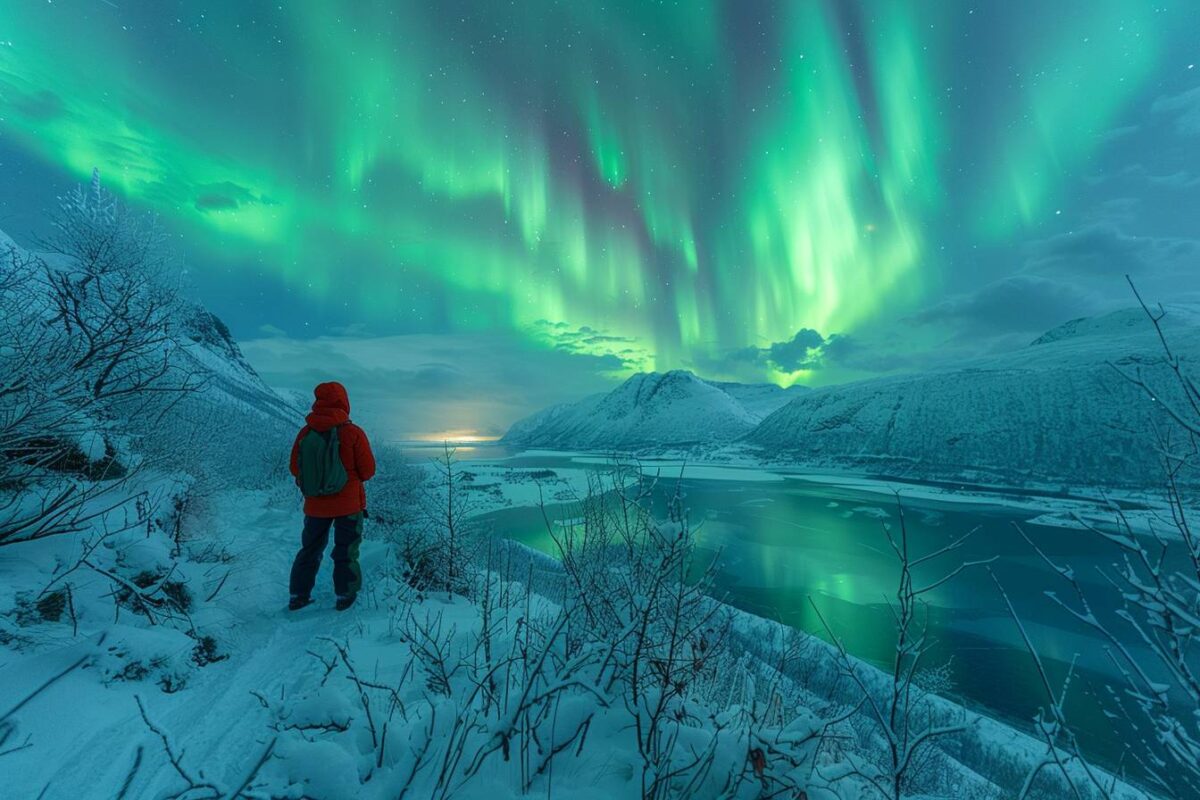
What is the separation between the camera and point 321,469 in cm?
582

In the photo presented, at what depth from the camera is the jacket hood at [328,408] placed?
5.97m

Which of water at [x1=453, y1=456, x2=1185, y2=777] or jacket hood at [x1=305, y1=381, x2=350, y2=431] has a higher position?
jacket hood at [x1=305, y1=381, x2=350, y2=431]

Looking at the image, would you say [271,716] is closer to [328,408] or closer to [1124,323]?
[328,408]

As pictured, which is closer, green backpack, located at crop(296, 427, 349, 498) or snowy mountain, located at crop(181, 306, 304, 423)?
green backpack, located at crop(296, 427, 349, 498)

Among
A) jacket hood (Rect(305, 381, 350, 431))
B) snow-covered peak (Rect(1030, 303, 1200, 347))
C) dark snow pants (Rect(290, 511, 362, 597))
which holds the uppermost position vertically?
snow-covered peak (Rect(1030, 303, 1200, 347))

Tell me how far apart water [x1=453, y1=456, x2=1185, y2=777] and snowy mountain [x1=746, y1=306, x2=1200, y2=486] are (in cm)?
3711

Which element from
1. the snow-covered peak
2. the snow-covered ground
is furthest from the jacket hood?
the snow-covered peak

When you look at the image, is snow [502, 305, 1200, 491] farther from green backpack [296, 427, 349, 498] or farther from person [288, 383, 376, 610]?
green backpack [296, 427, 349, 498]

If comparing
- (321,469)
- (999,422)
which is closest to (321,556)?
(321,469)

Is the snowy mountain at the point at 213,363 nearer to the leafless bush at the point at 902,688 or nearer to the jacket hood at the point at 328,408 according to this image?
the jacket hood at the point at 328,408

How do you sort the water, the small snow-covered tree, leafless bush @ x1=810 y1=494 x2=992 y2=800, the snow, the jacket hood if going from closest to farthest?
1. leafless bush @ x1=810 y1=494 x2=992 y2=800
2. the small snow-covered tree
3. the jacket hood
4. the water
5. the snow

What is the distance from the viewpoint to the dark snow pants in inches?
230

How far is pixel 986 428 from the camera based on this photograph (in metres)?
93.9

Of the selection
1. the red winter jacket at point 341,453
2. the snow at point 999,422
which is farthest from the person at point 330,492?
the snow at point 999,422
